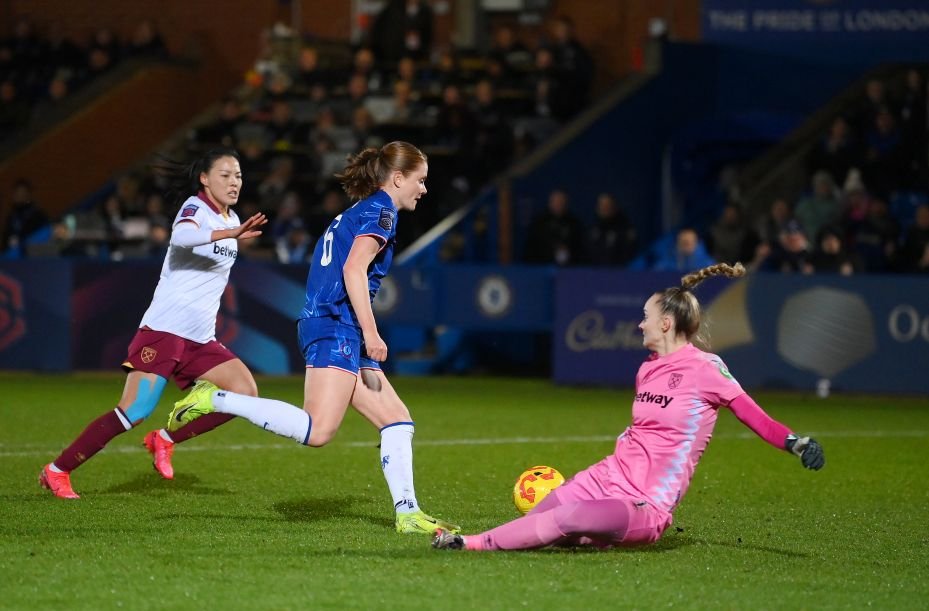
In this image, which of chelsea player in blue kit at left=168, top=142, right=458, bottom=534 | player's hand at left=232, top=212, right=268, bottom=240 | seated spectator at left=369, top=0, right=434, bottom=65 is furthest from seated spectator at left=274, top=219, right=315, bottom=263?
chelsea player in blue kit at left=168, top=142, right=458, bottom=534

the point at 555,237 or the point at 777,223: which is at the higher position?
the point at 777,223

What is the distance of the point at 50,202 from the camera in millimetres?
25922

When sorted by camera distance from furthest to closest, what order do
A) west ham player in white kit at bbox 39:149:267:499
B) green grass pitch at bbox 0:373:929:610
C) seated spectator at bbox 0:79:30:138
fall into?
seated spectator at bbox 0:79:30:138, west ham player in white kit at bbox 39:149:267:499, green grass pitch at bbox 0:373:929:610

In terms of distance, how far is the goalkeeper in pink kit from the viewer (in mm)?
6586

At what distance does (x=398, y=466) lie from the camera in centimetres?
752

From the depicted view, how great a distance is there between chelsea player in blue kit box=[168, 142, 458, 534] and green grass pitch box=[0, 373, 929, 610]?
500 millimetres

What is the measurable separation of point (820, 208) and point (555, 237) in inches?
132

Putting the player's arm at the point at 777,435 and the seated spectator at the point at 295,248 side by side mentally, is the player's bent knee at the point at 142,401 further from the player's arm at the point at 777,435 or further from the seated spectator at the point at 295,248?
the seated spectator at the point at 295,248

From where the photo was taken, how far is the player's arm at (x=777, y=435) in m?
6.20

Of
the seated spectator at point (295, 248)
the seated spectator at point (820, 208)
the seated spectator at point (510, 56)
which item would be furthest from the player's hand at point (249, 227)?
the seated spectator at point (510, 56)

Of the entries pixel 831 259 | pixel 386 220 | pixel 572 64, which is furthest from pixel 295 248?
pixel 386 220

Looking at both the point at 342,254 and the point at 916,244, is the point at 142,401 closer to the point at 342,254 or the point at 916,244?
the point at 342,254

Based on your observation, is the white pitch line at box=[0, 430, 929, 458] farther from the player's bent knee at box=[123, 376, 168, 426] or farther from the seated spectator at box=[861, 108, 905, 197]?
the seated spectator at box=[861, 108, 905, 197]

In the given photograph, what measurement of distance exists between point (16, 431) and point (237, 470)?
301 cm
